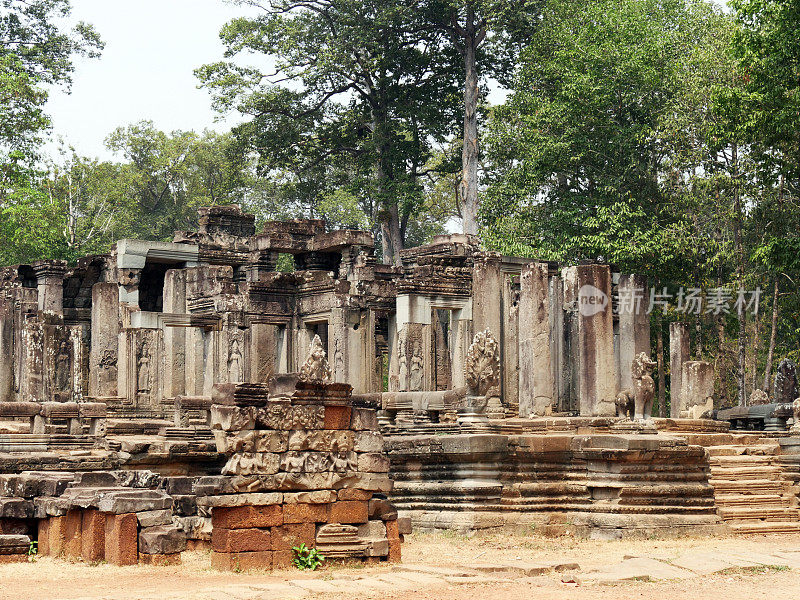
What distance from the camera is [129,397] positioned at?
25.2 m

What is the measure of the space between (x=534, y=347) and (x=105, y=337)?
A: 35.7 ft

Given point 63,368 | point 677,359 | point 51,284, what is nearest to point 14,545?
point 63,368

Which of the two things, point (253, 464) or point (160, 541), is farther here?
point (160, 541)

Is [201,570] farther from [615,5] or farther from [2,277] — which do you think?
[615,5]

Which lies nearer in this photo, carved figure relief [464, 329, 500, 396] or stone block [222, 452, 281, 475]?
stone block [222, 452, 281, 475]

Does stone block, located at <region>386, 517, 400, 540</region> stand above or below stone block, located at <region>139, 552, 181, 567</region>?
above

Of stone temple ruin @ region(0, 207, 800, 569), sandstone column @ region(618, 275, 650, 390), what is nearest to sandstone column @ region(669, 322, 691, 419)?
stone temple ruin @ region(0, 207, 800, 569)

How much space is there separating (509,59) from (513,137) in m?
4.92

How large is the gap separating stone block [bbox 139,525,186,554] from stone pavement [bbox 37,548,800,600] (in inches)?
51.4

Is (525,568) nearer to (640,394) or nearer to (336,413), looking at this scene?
(336,413)

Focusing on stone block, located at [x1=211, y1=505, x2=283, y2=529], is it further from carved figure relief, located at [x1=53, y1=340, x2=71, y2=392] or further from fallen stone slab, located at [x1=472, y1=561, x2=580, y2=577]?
carved figure relief, located at [x1=53, y1=340, x2=71, y2=392]

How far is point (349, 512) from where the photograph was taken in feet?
35.2

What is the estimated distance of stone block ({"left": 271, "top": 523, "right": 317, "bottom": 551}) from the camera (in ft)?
33.7

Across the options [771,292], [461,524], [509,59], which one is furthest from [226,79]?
[461,524]
